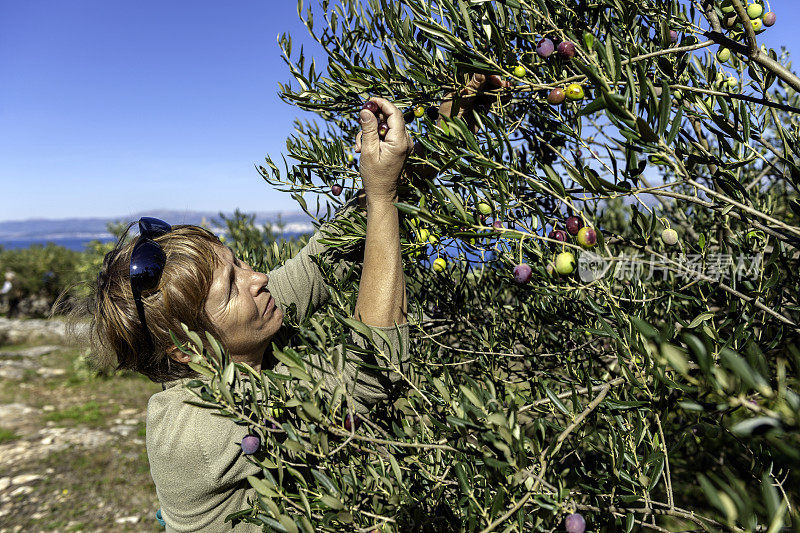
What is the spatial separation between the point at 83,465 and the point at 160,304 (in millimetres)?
7209

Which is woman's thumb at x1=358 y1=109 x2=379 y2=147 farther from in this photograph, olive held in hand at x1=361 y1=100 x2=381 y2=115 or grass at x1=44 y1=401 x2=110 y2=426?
grass at x1=44 y1=401 x2=110 y2=426

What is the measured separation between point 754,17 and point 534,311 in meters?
1.10

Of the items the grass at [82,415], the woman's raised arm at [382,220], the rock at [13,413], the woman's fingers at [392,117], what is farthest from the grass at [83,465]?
the woman's fingers at [392,117]

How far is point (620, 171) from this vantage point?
3.46 ft

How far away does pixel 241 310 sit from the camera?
164 cm

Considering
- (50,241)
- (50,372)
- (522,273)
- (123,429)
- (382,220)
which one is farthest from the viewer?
(50,241)

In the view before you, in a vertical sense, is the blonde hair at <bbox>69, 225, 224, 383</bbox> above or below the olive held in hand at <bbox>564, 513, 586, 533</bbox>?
above

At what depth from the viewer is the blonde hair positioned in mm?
1589

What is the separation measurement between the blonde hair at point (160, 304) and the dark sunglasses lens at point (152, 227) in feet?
0.12

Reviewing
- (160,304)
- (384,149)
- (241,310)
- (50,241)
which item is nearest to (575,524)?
(384,149)

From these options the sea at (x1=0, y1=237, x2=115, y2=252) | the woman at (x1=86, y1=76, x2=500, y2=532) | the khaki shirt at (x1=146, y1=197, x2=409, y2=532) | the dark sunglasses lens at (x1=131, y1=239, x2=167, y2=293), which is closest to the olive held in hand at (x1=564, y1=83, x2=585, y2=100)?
the woman at (x1=86, y1=76, x2=500, y2=532)

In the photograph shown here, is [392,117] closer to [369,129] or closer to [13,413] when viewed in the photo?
[369,129]

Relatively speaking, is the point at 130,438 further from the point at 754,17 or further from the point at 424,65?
the point at 754,17

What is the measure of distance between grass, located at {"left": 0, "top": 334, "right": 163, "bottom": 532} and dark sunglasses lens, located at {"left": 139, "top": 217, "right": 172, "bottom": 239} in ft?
17.5
